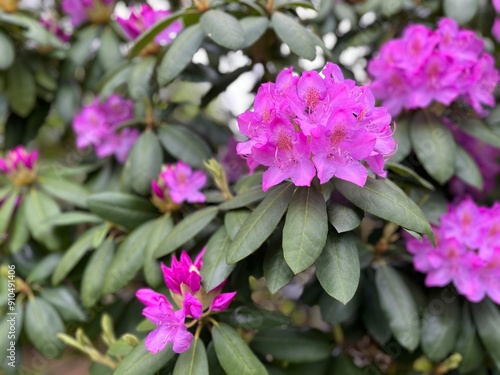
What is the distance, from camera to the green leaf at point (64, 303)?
1.52 m

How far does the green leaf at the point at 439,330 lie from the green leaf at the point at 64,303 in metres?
0.95

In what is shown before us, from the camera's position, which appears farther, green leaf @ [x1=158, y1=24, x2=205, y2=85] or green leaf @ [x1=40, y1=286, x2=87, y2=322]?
green leaf @ [x1=40, y1=286, x2=87, y2=322]

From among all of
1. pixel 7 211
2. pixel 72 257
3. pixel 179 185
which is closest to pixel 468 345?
pixel 179 185

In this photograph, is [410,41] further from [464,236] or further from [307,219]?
[307,219]

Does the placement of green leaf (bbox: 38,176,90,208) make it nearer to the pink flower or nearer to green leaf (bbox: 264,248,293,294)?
the pink flower

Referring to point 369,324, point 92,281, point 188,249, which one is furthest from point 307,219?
point 92,281

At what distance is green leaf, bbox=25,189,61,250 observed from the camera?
1536mm

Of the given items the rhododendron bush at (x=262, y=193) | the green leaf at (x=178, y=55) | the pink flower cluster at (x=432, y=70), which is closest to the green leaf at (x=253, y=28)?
the rhododendron bush at (x=262, y=193)

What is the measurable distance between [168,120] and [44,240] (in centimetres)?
51

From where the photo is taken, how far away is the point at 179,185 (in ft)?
4.39

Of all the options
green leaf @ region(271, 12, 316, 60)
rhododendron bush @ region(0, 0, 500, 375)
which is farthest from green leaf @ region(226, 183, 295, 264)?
green leaf @ region(271, 12, 316, 60)

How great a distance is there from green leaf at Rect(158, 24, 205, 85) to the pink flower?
0.74 feet

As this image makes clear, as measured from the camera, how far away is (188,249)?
52.8 inches

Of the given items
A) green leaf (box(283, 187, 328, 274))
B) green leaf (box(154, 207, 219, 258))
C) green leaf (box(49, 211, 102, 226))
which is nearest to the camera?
green leaf (box(283, 187, 328, 274))
